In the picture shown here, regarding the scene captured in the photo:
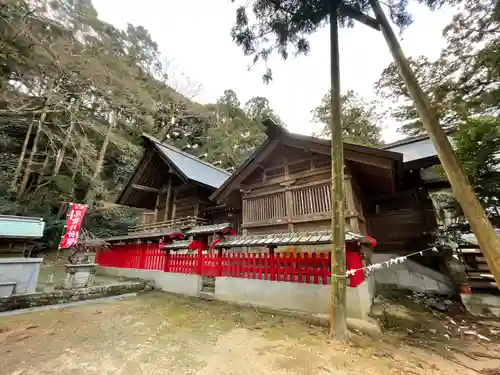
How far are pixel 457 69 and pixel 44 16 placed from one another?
63.8 feet

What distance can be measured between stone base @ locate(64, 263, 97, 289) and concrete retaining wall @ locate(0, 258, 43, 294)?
35.5 inches

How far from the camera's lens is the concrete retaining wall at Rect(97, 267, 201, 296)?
8.34 meters

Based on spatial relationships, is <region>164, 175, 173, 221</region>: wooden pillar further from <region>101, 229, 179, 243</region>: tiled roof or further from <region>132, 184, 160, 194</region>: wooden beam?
<region>101, 229, 179, 243</region>: tiled roof

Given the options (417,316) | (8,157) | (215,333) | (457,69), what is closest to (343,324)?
(215,333)

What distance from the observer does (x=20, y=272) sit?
7.20 meters

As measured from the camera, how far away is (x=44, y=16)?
12141mm

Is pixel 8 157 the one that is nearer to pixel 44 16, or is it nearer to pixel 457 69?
pixel 44 16

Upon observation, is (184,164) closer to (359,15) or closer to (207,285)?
(207,285)

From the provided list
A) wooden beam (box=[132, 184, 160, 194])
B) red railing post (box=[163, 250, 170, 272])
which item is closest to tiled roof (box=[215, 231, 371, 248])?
red railing post (box=[163, 250, 170, 272])

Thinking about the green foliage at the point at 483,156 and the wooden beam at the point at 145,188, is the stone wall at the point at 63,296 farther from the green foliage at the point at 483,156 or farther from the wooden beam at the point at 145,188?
the green foliage at the point at 483,156

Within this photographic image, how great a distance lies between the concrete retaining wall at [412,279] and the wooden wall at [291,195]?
1.84 metres

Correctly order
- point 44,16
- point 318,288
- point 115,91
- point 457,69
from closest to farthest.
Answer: point 318,288 < point 457,69 < point 44,16 < point 115,91

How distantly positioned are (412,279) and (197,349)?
8206 mm

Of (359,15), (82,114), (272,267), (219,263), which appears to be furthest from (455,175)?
(82,114)
